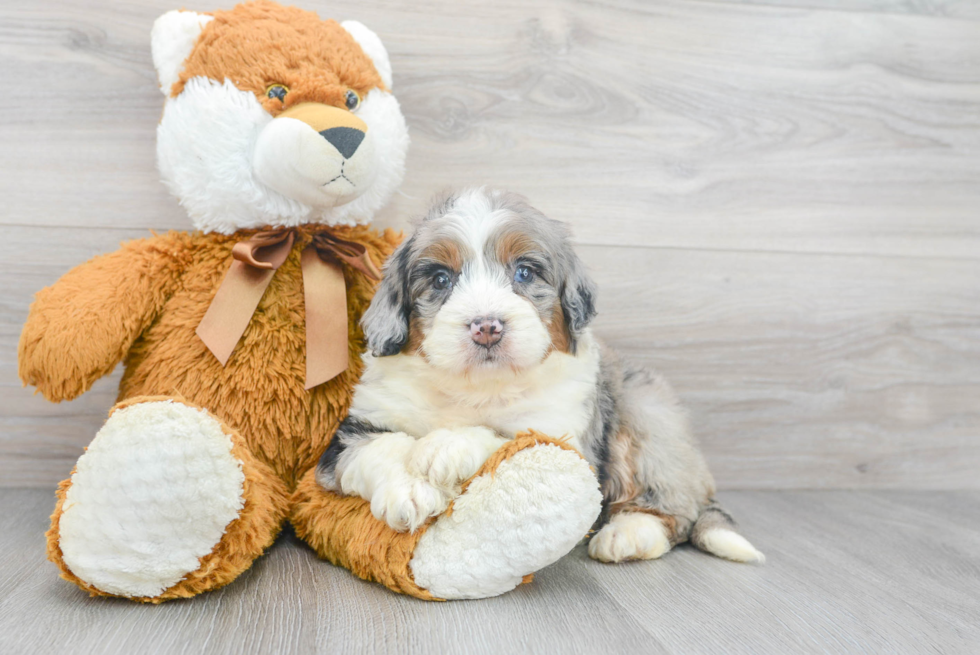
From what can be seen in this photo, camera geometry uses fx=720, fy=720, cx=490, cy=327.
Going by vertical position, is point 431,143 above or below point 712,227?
above

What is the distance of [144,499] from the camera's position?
4.01ft

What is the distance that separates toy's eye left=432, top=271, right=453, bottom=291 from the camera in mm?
1440

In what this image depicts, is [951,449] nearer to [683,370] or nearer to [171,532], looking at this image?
[683,370]

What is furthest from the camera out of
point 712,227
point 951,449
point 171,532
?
point 951,449

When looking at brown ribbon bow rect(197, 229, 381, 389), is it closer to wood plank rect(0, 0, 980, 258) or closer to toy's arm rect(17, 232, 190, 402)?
toy's arm rect(17, 232, 190, 402)

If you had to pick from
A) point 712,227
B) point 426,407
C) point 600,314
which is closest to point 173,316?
point 426,407

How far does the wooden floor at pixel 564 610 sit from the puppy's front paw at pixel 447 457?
0.77 ft

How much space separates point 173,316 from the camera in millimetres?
1640

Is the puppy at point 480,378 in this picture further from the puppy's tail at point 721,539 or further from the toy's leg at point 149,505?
the toy's leg at point 149,505

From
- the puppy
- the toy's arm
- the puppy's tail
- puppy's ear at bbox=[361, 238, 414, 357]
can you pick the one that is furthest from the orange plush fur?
the puppy's tail

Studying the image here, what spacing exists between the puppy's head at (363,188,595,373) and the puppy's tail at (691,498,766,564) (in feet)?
1.92

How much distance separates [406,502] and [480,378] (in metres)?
0.27

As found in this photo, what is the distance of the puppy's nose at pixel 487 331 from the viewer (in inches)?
52.4

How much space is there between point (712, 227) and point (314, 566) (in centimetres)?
154
